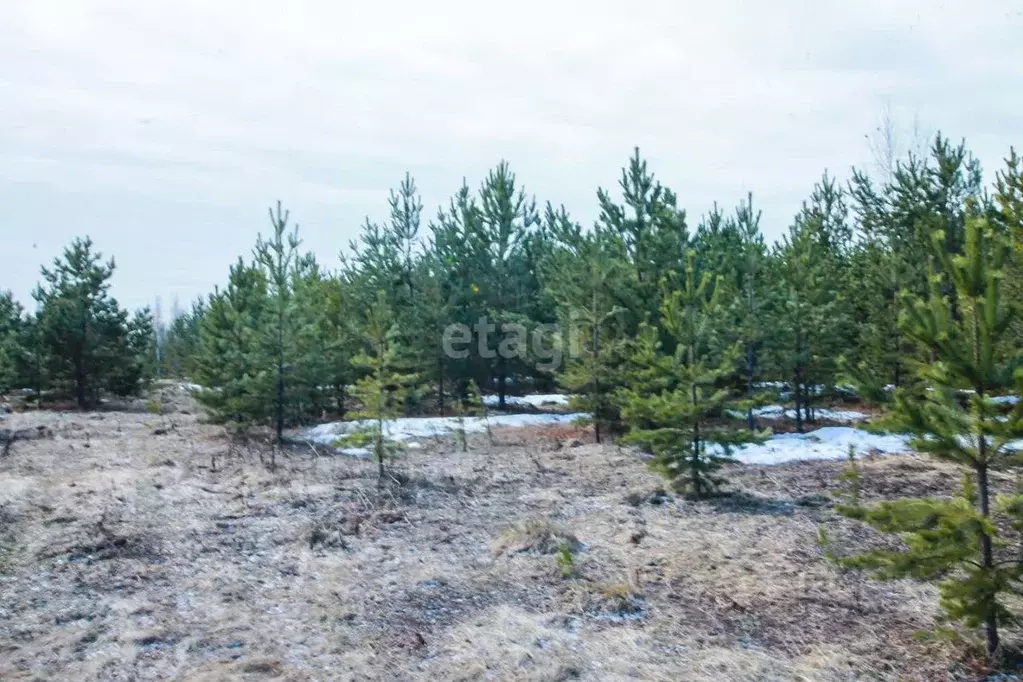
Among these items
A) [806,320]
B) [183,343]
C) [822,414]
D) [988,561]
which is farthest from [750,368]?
[183,343]

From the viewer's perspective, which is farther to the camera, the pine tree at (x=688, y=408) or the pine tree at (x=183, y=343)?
the pine tree at (x=183, y=343)

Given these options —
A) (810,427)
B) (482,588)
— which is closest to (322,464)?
(482,588)

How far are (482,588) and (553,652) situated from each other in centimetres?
158

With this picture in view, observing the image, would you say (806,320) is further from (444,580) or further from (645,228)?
(444,580)

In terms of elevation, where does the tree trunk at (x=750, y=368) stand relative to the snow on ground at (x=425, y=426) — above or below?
above

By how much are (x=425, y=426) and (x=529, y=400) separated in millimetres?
8523

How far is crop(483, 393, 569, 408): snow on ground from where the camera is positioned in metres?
24.8

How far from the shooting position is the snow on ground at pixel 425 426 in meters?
16.5

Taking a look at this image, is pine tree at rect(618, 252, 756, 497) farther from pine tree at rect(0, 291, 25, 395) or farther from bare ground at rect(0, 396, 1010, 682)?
pine tree at rect(0, 291, 25, 395)

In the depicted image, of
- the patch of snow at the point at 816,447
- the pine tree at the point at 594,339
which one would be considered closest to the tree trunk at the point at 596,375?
the pine tree at the point at 594,339

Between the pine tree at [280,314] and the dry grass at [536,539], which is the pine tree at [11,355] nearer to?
the pine tree at [280,314]

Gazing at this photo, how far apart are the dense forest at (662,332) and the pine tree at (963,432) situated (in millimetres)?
14

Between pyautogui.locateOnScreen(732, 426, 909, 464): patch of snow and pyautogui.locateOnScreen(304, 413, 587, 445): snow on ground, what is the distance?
359cm

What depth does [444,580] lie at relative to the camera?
22.8 feet
